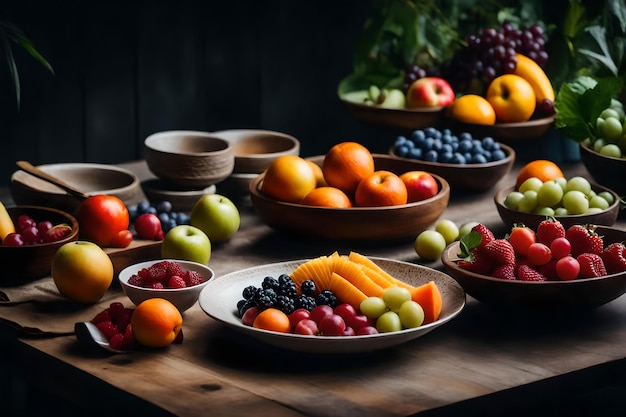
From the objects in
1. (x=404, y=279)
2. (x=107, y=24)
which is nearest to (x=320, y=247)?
(x=404, y=279)

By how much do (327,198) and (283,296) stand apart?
20.1 inches

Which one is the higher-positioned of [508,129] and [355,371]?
[508,129]

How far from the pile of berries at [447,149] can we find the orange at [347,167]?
32 cm

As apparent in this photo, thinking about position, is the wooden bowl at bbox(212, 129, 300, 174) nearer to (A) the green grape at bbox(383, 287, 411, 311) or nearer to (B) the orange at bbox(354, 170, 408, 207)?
(B) the orange at bbox(354, 170, 408, 207)

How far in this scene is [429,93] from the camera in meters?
2.76

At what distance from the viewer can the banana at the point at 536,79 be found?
2.76 m

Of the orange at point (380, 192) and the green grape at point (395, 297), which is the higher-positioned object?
the orange at point (380, 192)

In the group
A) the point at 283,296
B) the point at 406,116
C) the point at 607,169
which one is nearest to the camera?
the point at 283,296

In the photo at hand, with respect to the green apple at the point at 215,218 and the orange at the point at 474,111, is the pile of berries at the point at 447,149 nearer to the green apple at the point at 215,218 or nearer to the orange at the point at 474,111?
the orange at the point at 474,111

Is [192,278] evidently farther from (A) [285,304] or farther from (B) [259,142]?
(B) [259,142]

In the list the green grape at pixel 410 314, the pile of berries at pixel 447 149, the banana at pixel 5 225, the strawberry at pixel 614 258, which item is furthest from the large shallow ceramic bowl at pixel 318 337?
the pile of berries at pixel 447 149

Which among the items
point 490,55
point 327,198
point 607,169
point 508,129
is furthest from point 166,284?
point 490,55

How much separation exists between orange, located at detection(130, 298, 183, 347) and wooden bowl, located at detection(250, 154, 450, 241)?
21.2 inches

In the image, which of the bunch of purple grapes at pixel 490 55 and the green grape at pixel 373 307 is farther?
the bunch of purple grapes at pixel 490 55
